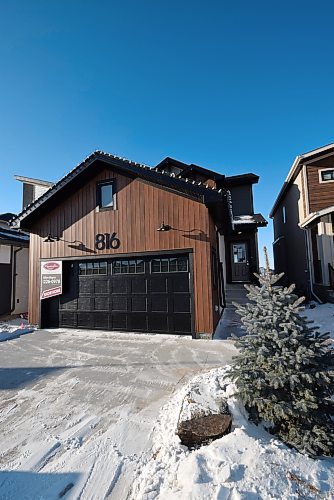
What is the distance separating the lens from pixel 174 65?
8023 millimetres

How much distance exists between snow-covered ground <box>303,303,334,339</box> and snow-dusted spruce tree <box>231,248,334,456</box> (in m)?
5.14

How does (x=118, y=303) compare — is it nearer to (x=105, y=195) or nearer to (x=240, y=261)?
(x=105, y=195)

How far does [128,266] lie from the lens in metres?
7.67

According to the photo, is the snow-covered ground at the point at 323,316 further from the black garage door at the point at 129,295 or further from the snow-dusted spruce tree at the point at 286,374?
the snow-dusted spruce tree at the point at 286,374

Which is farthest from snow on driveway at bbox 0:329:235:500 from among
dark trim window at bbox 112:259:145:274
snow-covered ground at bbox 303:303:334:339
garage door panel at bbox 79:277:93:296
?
snow-covered ground at bbox 303:303:334:339

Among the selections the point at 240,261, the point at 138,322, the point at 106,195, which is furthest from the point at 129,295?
the point at 240,261

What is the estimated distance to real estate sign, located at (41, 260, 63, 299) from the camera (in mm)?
8273

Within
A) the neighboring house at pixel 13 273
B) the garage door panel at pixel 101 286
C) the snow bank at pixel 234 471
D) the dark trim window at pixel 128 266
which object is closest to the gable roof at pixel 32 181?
the neighboring house at pixel 13 273

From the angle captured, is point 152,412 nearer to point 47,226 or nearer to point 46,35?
point 47,226

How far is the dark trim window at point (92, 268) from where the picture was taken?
7.98 m

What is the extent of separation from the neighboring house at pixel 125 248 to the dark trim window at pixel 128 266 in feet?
0.11

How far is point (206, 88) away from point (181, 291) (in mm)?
→ 7513

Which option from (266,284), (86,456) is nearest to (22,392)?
(86,456)

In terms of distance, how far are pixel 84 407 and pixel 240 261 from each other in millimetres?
14033
